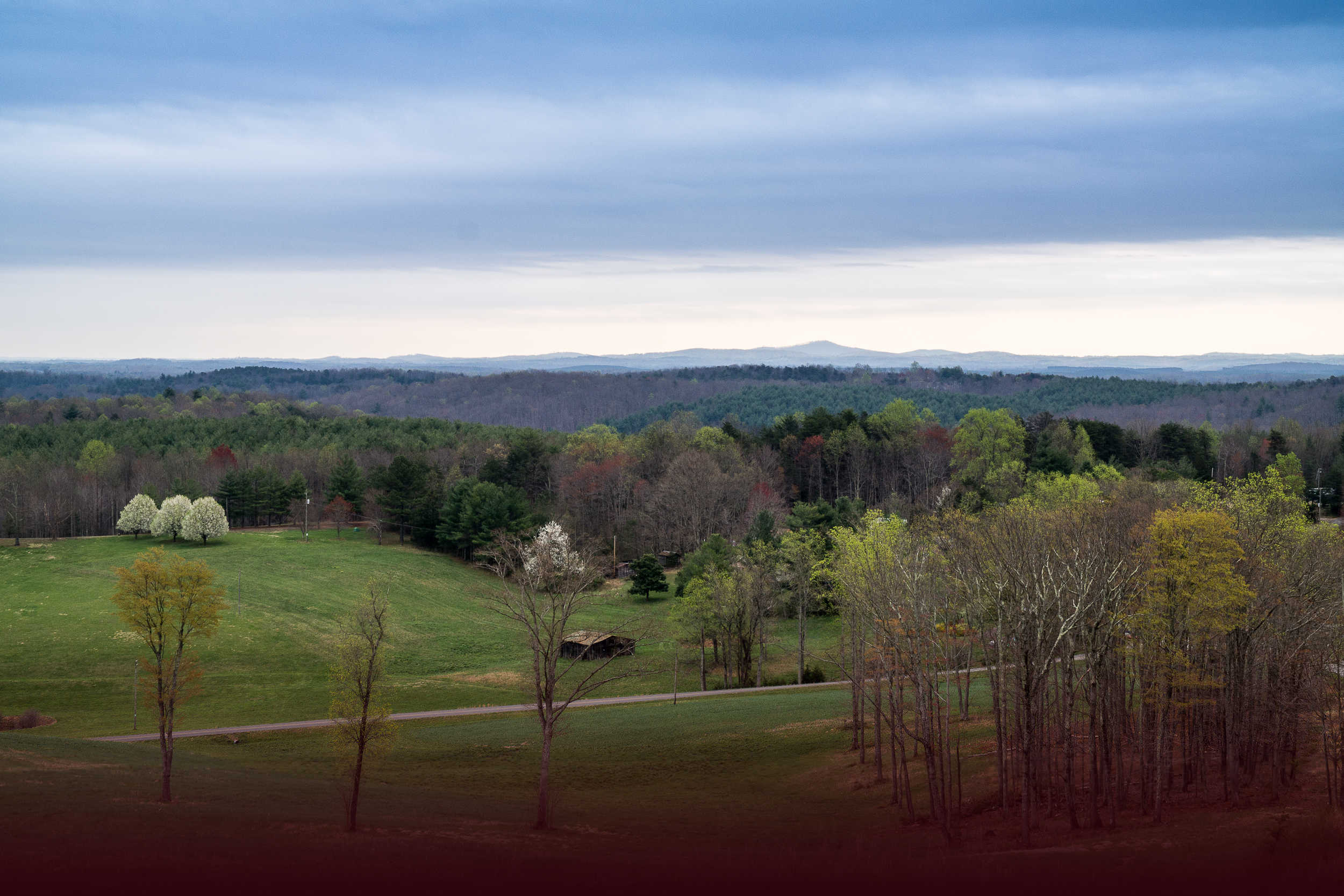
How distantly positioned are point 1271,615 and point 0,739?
148 feet

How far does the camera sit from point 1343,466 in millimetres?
114312

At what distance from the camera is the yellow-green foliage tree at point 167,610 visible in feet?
105

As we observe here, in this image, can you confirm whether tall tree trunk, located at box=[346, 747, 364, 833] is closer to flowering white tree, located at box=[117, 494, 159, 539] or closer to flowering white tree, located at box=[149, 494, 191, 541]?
flowering white tree, located at box=[149, 494, 191, 541]

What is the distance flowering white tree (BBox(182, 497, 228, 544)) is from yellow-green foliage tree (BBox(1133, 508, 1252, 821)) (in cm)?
9613

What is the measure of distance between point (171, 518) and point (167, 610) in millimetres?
81440

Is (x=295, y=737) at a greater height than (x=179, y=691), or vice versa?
(x=179, y=691)

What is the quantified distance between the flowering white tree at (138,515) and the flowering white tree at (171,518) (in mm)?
814

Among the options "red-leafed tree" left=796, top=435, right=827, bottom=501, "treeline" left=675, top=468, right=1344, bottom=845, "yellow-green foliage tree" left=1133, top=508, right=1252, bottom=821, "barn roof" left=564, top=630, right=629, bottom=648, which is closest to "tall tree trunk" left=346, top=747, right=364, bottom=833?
"treeline" left=675, top=468, right=1344, bottom=845

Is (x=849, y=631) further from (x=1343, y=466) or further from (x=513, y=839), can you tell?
(x=1343, y=466)

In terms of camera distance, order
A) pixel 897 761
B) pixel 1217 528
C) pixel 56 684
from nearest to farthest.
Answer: pixel 1217 528 < pixel 897 761 < pixel 56 684

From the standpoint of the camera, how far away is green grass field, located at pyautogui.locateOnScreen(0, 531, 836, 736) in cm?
5869

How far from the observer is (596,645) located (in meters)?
72.3

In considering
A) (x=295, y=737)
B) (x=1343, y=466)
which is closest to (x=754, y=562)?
(x=295, y=737)

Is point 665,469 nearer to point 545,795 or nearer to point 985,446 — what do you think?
point 985,446
